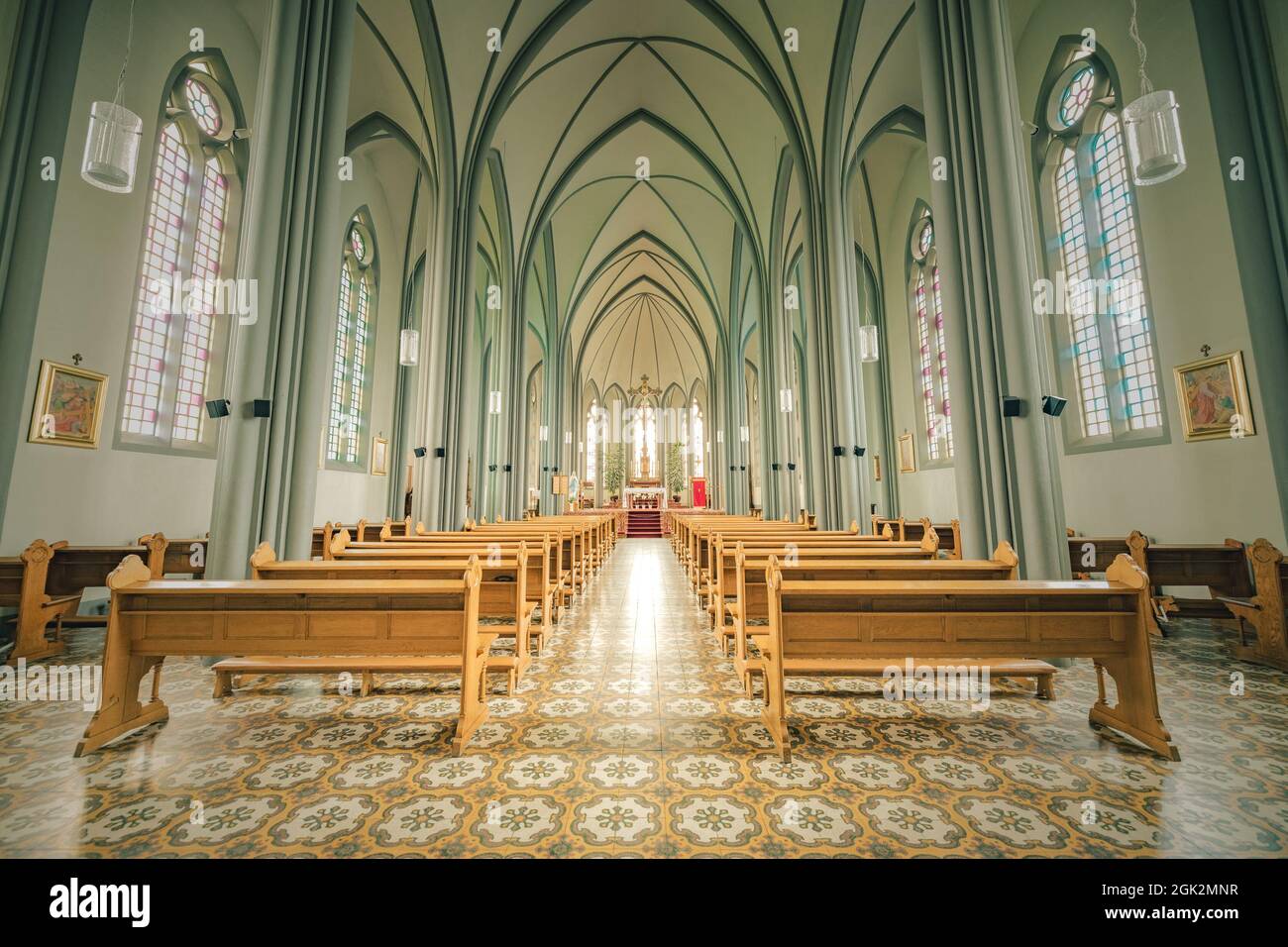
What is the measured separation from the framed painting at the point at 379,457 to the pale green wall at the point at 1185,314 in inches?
636

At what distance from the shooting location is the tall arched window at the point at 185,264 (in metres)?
7.87

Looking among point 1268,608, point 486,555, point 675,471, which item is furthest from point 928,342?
point 675,471

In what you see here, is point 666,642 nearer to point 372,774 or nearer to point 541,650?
point 541,650

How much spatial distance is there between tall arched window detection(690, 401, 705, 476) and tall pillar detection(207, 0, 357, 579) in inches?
1067

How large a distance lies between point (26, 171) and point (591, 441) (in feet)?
85.7

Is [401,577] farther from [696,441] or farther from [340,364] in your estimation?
[696,441]

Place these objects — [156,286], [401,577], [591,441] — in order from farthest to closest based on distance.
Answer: [591,441] < [156,286] < [401,577]

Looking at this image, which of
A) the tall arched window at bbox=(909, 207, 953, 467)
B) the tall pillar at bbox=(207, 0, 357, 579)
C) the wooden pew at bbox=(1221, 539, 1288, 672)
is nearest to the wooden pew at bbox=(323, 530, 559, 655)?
the tall pillar at bbox=(207, 0, 357, 579)

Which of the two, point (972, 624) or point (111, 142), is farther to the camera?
point (111, 142)

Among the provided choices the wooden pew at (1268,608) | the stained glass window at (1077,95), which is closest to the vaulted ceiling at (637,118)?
the stained glass window at (1077,95)

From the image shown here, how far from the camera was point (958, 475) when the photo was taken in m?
5.62

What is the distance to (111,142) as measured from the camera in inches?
156

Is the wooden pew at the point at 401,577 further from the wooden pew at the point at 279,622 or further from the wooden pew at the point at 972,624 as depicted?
the wooden pew at the point at 972,624

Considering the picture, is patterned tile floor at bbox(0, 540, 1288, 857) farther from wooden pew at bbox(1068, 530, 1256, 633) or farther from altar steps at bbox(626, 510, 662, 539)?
altar steps at bbox(626, 510, 662, 539)
